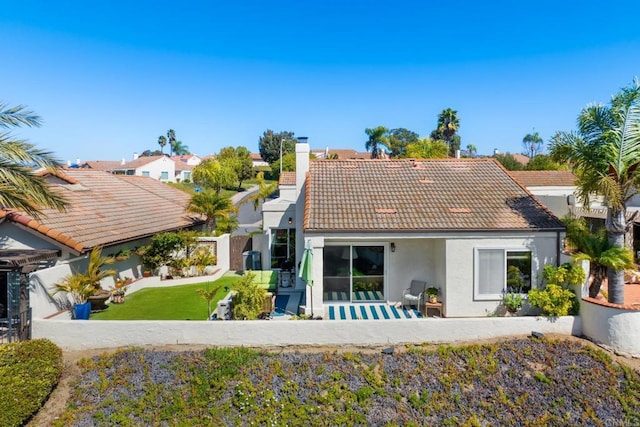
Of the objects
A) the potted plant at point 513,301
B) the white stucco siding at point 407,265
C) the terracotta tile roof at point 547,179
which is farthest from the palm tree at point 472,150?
the potted plant at point 513,301

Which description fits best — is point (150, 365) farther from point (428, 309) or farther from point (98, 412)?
point (428, 309)

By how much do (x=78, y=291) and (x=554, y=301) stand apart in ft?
59.2

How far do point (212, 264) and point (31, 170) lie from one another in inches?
414

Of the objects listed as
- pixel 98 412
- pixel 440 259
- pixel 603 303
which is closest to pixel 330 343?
pixel 440 259

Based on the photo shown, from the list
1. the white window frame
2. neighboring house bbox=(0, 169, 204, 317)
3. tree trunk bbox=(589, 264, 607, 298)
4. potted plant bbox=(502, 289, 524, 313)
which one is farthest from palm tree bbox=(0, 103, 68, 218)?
tree trunk bbox=(589, 264, 607, 298)

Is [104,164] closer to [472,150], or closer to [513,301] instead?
[472,150]

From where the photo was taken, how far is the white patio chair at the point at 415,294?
53.0 feet

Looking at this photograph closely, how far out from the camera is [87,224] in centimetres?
1814

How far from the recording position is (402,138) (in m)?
123

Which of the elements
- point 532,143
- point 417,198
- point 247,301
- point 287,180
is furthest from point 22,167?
point 532,143

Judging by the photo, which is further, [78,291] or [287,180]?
[287,180]

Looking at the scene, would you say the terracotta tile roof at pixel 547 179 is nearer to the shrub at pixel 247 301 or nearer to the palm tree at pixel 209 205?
the palm tree at pixel 209 205

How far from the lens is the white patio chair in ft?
53.0

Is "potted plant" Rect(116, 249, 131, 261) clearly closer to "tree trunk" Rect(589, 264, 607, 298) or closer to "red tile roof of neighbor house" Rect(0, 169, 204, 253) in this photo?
"red tile roof of neighbor house" Rect(0, 169, 204, 253)
